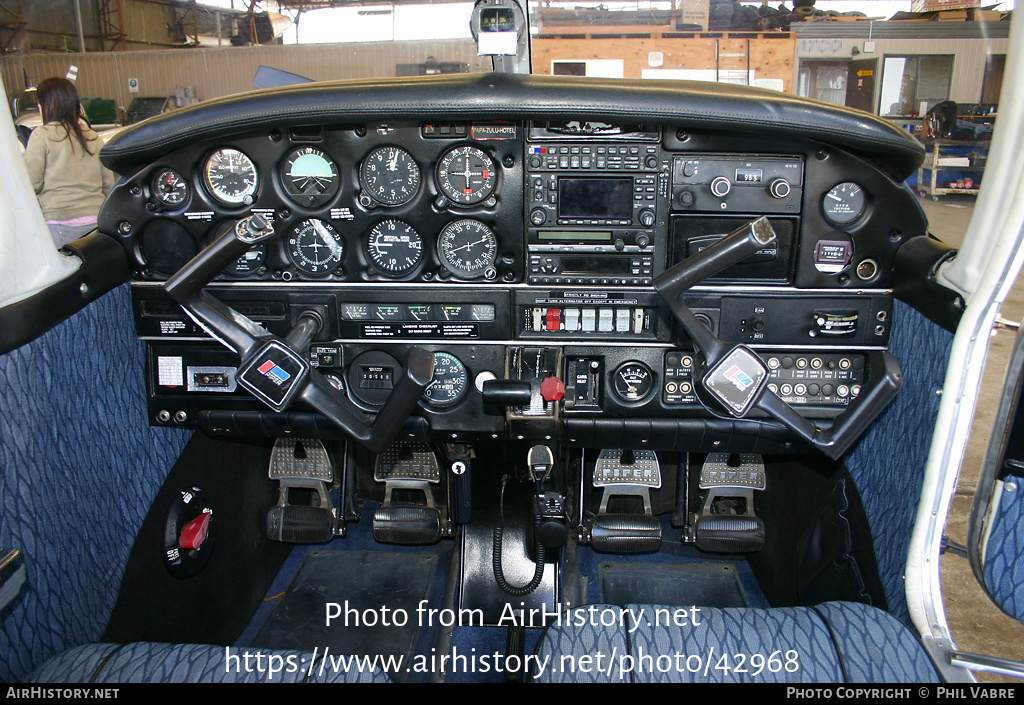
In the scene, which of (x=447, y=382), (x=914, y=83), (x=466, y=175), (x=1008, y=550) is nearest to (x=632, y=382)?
(x=447, y=382)

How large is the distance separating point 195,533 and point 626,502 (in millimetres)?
1630

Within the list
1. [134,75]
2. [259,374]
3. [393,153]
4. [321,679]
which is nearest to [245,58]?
[134,75]

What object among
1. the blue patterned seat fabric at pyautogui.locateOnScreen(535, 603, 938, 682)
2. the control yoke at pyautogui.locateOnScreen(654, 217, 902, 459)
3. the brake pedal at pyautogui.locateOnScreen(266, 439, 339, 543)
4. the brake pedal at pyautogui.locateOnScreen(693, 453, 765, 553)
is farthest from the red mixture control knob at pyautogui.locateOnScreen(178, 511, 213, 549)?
the brake pedal at pyautogui.locateOnScreen(693, 453, 765, 553)

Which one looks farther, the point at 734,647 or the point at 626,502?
the point at 626,502

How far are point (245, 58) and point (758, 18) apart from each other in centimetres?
780

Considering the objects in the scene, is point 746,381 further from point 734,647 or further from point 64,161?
point 64,161

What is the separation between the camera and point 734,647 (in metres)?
1.25

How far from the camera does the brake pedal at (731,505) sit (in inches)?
98.9

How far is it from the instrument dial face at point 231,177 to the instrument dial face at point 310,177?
102mm

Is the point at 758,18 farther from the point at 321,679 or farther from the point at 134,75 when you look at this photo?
the point at 134,75

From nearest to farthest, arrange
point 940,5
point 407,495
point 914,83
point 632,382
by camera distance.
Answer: point 940,5
point 632,382
point 914,83
point 407,495

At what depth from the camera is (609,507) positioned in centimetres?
272

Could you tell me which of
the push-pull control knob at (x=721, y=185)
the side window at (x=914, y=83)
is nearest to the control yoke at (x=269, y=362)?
the push-pull control knob at (x=721, y=185)

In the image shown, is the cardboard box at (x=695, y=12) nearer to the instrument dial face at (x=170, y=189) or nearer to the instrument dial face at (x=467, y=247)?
the instrument dial face at (x=467, y=247)
